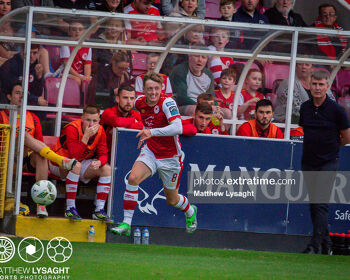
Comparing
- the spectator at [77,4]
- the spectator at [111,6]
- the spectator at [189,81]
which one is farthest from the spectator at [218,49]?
the spectator at [77,4]

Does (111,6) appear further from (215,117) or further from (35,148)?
(35,148)

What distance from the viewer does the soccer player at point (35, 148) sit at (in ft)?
28.2

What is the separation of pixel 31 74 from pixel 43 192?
188 cm

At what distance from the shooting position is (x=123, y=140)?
914 centimetres

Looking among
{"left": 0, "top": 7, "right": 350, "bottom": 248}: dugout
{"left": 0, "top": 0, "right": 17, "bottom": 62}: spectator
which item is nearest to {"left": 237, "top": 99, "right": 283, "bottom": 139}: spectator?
{"left": 0, "top": 7, "right": 350, "bottom": 248}: dugout

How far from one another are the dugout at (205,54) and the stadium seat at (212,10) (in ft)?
9.03

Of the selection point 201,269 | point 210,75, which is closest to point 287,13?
point 210,75

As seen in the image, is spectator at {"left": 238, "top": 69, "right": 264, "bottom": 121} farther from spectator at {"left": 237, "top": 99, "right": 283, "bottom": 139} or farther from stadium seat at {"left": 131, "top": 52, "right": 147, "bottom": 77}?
stadium seat at {"left": 131, "top": 52, "right": 147, "bottom": 77}

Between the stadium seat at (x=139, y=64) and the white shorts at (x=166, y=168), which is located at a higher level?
the stadium seat at (x=139, y=64)

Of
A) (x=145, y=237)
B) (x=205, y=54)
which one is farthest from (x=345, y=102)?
(x=145, y=237)

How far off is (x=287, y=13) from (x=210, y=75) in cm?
317

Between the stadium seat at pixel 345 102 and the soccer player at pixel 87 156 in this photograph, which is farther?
the stadium seat at pixel 345 102

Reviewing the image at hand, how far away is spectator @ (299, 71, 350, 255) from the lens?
8164mm

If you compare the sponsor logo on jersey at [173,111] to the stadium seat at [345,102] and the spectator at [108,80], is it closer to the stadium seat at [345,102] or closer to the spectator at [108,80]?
the spectator at [108,80]
